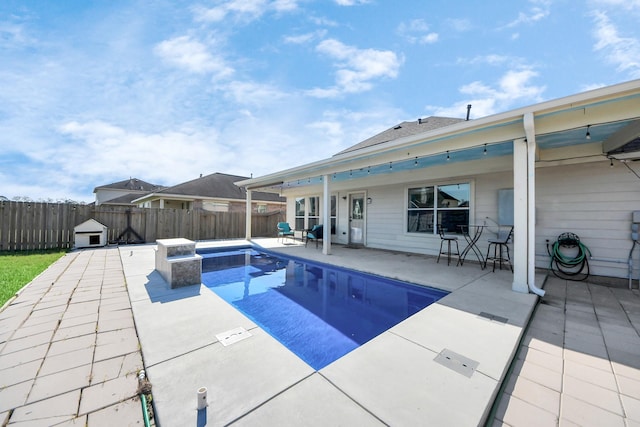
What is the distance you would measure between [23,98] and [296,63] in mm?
7605

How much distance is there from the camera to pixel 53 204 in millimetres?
8070

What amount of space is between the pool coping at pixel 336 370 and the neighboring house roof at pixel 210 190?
37.4 feet

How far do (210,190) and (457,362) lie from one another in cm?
1495

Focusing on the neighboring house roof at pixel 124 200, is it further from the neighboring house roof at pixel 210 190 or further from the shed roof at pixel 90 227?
the shed roof at pixel 90 227

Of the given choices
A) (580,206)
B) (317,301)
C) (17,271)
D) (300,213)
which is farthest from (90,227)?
(580,206)

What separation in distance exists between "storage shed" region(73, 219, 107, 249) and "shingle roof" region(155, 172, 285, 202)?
4.84 meters

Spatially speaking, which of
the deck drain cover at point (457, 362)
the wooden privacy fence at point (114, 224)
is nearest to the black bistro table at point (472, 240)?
the deck drain cover at point (457, 362)

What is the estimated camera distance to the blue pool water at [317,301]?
9.79 ft

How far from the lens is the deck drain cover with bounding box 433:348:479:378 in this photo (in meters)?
1.90

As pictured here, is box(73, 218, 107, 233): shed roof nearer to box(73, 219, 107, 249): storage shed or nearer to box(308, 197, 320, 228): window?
box(73, 219, 107, 249): storage shed

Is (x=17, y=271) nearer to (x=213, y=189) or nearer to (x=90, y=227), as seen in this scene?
(x=90, y=227)

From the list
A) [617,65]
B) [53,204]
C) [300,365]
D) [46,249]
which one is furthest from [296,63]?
[46,249]

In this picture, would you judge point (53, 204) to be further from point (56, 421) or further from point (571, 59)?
point (571, 59)

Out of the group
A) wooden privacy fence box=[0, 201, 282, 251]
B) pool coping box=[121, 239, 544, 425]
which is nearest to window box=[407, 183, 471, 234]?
pool coping box=[121, 239, 544, 425]
